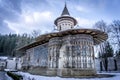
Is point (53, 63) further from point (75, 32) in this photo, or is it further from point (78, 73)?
point (75, 32)

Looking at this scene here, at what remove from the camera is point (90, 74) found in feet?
44.0

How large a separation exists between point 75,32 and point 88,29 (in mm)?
1807

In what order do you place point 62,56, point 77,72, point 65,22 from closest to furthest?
point 77,72
point 62,56
point 65,22

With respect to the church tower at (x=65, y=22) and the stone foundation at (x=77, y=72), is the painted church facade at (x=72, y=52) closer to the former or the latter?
the stone foundation at (x=77, y=72)

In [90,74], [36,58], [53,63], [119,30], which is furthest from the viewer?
[119,30]

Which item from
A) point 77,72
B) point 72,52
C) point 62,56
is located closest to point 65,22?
point 62,56

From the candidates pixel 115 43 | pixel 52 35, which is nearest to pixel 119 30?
pixel 115 43

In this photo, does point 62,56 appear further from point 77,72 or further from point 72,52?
point 77,72

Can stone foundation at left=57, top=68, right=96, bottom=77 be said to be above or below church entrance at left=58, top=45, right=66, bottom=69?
below

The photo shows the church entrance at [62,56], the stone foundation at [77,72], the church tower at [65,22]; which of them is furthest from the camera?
the church tower at [65,22]

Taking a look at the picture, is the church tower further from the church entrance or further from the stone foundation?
the stone foundation

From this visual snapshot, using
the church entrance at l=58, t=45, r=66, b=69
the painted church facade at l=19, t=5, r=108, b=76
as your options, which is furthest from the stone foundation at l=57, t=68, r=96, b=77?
the church entrance at l=58, t=45, r=66, b=69

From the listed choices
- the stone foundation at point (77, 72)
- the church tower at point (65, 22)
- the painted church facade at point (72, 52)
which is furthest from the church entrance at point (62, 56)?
the church tower at point (65, 22)

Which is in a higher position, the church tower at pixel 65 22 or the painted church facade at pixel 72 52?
the church tower at pixel 65 22
